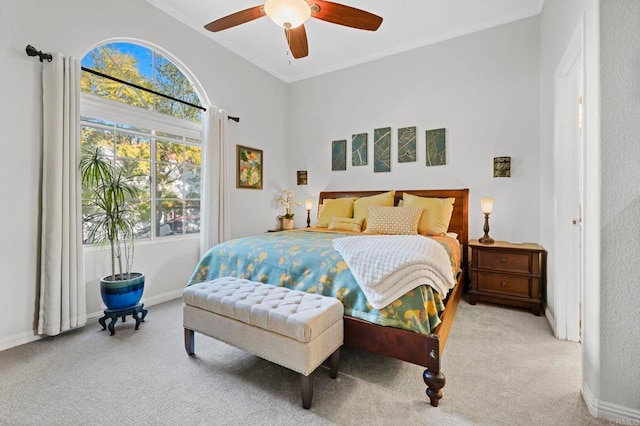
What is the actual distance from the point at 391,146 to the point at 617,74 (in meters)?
2.74

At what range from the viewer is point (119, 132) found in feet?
9.70

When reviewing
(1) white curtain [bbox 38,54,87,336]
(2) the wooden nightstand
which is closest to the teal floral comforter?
(1) white curtain [bbox 38,54,87,336]

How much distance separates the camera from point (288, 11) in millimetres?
1941

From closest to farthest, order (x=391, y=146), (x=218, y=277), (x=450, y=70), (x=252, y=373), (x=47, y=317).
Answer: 1. (x=252, y=373)
2. (x=47, y=317)
3. (x=218, y=277)
4. (x=450, y=70)
5. (x=391, y=146)

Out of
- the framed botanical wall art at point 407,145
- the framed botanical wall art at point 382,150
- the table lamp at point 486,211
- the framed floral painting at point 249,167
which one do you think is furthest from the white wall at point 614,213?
the framed floral painting at point 249,167

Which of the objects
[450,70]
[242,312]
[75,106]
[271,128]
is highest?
[450,70]

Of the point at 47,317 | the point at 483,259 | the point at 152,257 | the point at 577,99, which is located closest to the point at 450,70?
the point at 577,99

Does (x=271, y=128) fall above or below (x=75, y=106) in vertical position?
above

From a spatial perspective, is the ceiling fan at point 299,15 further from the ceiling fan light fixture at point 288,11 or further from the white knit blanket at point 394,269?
the white knit blanket at point 394,269

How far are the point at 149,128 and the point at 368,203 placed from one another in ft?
8.87

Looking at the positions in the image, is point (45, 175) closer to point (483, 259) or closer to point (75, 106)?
point (75, 106)

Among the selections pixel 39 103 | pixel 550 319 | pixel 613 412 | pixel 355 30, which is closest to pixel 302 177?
pixel 355 30

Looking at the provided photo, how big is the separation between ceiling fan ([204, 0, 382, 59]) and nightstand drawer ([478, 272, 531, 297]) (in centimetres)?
264

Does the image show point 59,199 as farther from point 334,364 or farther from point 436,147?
point 436,147
